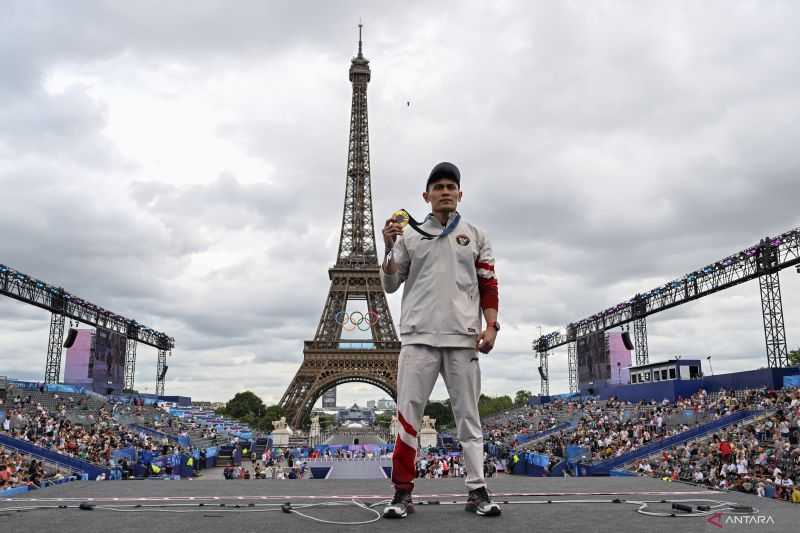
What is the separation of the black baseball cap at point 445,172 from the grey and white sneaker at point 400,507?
2575 millimetres

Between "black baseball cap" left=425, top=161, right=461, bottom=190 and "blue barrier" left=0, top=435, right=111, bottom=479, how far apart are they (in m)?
23.1

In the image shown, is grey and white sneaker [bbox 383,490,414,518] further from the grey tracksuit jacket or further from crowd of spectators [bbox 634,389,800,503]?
crowd of spectators [bbox 634,389,800,503]

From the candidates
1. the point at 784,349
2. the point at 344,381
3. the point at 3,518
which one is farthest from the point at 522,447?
the point at 3,518

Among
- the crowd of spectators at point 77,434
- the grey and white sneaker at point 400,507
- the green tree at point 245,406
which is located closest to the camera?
the grey and white sneaker at point 400,507

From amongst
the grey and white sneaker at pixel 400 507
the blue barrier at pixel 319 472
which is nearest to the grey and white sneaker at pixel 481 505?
the grey and white sneaker at pixel 400 507

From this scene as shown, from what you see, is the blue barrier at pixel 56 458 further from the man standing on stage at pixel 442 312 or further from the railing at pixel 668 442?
the man standing on stage at pixel 442 312

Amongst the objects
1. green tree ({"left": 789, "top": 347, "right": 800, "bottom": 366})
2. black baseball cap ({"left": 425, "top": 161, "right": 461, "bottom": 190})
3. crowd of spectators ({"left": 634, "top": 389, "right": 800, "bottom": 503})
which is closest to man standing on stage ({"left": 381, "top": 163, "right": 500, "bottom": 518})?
black baseball cap ({"left": 425, "top": 161, "right": 461, "bottom": 190})

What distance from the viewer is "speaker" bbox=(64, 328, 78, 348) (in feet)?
161

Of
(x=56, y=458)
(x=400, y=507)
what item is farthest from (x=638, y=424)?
(x=400, y=507)

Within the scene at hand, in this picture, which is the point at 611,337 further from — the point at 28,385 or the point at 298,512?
the point at 298,512

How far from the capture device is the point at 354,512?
14.9ft

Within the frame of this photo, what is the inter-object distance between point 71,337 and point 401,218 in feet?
173

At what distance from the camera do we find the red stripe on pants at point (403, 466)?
4527mm

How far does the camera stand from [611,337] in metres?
51.5
